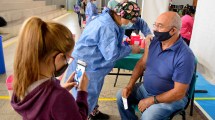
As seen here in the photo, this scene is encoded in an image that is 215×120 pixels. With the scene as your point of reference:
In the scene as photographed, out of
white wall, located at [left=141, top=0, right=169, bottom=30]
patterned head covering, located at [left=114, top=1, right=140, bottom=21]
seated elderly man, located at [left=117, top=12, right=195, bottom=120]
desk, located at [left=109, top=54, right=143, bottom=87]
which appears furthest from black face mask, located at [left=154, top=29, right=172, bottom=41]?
white wall, located at [left=141, top=0, right=169, bottom=30]

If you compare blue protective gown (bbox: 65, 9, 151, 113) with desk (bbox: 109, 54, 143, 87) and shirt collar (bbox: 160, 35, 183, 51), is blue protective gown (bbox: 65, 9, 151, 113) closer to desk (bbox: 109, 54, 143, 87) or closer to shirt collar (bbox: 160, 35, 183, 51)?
shirt collar (bbox: 160, 35, 183, 51)

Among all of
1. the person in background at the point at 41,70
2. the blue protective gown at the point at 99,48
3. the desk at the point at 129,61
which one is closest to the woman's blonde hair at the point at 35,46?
the person in background at the point at 41,70

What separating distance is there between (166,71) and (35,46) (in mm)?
1235

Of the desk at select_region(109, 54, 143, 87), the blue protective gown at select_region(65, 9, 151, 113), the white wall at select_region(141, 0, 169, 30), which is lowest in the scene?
the desk at select_region(109, 54, 143, 87)

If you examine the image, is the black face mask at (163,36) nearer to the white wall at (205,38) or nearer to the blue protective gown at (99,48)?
the blue protective gown at (99,48)

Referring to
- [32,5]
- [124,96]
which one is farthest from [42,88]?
[32,5]

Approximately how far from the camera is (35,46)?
87 cm

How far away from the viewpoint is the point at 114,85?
3.39 m

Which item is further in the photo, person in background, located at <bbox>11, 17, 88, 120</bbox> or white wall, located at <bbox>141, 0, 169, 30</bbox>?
white wall, located at <bbox>141, 0, 169, 30</bbox>

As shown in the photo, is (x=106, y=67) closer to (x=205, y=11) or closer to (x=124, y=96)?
(x=124, y=96)

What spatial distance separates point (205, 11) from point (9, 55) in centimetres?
396

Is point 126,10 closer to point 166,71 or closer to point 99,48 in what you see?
point 99,48

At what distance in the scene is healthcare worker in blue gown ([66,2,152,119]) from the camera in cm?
183

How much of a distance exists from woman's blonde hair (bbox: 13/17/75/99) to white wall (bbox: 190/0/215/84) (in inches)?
88.2
